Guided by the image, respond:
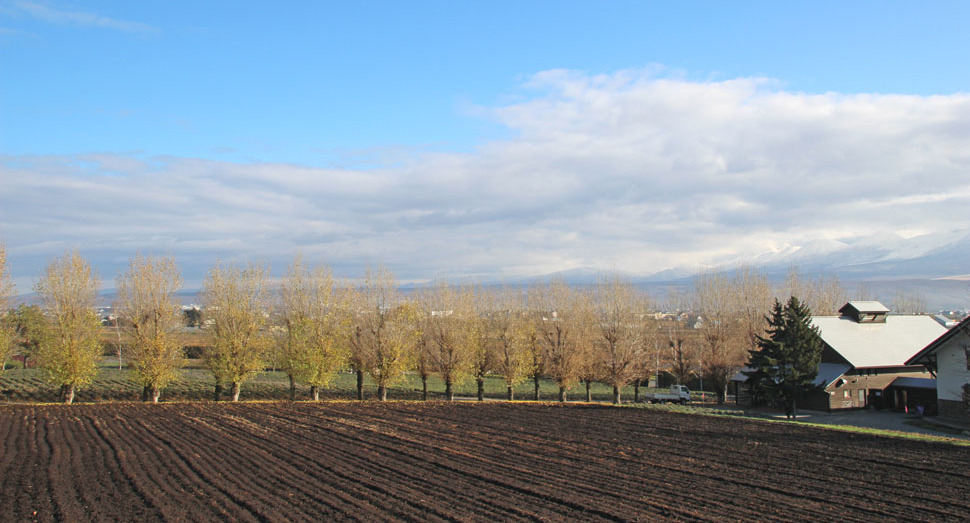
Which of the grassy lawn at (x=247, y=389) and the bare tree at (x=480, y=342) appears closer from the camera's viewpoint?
the grassy lawn at (x=247, y=389)

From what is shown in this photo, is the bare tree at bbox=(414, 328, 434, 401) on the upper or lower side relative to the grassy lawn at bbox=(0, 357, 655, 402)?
upper

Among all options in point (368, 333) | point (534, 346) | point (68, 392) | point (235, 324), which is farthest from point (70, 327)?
point (534, 346)

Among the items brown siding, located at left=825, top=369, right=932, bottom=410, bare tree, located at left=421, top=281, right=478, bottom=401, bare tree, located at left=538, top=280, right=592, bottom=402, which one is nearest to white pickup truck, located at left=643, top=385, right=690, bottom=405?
bare tree, located at left=538, top=280, right=592, bottom=402

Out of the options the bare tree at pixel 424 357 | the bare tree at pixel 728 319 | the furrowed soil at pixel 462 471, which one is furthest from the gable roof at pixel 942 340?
the bare tree at pixel 424 357

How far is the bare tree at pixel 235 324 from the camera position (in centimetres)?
4281

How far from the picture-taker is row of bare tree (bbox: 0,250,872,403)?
138 ft

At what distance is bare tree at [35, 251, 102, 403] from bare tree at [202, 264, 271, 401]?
760 cm

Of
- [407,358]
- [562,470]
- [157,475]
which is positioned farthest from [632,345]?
[157,475]

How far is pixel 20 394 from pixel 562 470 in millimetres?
48370

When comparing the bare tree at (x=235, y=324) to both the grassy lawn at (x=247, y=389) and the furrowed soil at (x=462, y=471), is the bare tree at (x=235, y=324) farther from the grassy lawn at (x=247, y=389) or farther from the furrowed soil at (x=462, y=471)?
the furrowed soil at (x=462, y=471)

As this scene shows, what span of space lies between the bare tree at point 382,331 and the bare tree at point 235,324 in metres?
7.02

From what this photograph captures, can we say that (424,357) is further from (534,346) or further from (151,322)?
(151,322)

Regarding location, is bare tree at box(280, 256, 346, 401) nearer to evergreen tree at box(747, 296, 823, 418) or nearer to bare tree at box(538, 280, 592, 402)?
Answer: bare tree at box(538, 280, 592, 402)

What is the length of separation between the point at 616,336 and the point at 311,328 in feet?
81.9
